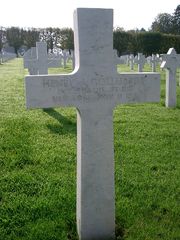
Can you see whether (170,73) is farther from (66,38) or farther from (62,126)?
(66,38)

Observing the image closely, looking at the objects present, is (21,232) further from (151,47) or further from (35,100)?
(151,47)

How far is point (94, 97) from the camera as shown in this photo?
3.13 metres

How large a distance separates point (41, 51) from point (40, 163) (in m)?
5.16

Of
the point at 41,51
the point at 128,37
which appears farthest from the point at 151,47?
the point at 41,51

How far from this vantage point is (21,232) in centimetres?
346

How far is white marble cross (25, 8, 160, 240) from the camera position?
299 cm

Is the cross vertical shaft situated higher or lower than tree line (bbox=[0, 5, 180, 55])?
lower

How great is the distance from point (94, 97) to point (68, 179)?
174cm

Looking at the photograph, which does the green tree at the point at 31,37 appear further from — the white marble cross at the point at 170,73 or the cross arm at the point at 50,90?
the cross arm at the point at 50,90

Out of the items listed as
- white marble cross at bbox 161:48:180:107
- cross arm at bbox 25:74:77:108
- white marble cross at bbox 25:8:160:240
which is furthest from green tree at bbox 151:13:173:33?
cross arm at bbox 25:74:77:108

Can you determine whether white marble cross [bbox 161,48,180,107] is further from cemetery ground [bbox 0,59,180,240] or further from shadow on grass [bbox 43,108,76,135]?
shadow on grass [bbox 43,108,76,135]

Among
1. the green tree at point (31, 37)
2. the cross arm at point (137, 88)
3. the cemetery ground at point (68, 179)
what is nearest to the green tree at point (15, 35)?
the green tree at point (31, 37)

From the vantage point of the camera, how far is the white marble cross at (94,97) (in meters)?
2.99

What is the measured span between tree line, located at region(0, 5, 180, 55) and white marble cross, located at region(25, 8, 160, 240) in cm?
4091
